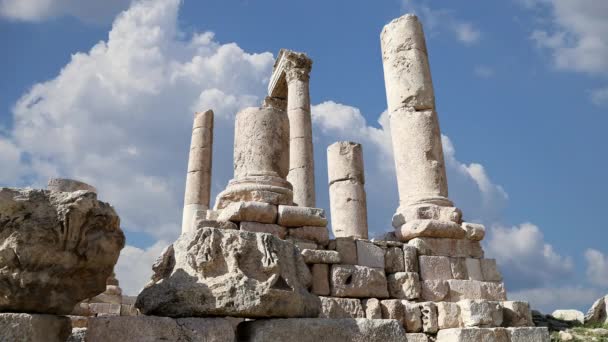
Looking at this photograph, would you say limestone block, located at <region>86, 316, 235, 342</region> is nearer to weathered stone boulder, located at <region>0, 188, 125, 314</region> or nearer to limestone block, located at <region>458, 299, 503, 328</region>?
weathered stone boulder, located at <region>0, 188, 125, 314</region>

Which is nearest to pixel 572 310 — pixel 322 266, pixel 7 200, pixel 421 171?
pixel 421 171

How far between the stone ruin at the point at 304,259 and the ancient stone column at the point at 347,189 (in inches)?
1.4

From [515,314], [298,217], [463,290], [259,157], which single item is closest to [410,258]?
[463,290]

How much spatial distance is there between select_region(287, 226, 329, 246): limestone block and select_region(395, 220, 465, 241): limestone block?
211 cm

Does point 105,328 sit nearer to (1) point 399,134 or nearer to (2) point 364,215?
(1) point 399,134

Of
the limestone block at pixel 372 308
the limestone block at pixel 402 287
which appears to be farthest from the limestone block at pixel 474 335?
the limestone block at pixel 372 308

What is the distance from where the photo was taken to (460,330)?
24.2 feet

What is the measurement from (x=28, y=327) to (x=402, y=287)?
6325 millimetres

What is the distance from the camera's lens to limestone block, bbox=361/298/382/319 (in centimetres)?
773

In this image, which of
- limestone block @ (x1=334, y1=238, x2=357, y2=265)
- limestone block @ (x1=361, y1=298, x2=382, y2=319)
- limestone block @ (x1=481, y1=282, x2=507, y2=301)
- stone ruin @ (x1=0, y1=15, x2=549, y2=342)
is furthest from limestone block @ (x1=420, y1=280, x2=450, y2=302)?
limestone block @ (x1=334, y1=238, x2=357, y2=265)

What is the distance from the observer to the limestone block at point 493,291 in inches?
360

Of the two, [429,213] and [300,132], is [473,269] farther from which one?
[300,132]

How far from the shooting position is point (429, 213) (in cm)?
993

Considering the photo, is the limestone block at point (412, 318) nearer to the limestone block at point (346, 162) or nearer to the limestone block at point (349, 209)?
the limestone block at point (349, 209)
